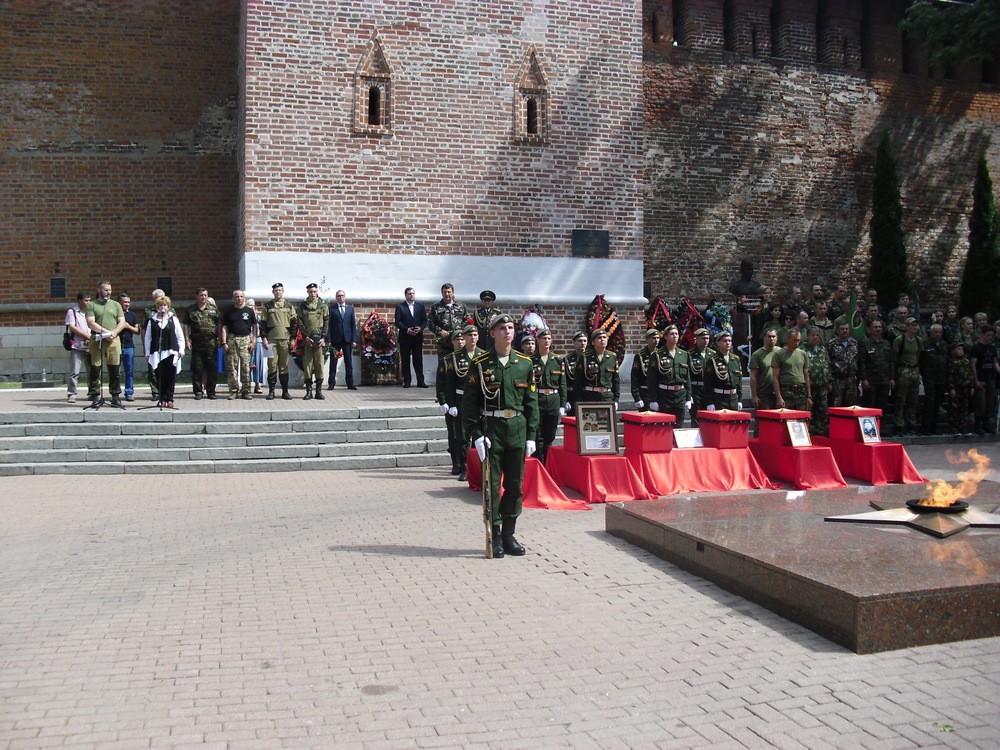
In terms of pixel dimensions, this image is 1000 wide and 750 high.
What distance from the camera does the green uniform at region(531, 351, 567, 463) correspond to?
10.0 m

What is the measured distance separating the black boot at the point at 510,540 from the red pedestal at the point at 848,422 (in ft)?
16.9

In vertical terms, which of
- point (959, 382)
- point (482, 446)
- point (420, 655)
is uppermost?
point (959, 382)

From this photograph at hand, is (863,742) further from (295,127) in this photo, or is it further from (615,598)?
(295,127)

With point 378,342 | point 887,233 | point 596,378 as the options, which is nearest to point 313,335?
point 378,342

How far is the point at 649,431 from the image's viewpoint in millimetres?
9195

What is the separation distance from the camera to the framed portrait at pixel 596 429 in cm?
902

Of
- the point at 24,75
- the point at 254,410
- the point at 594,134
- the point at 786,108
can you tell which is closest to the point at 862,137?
the point at 786,108

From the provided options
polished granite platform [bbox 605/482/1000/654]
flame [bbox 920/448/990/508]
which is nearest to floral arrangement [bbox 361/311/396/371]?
polished granite platform [bbox 605/482/1000/654]

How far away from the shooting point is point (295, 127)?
49.8ft

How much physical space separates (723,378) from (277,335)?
6.72m

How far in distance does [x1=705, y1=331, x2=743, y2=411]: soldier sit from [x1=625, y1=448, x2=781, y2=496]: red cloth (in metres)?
1.16

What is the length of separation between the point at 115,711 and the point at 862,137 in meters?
21.6

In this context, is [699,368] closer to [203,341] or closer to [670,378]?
[670,378]

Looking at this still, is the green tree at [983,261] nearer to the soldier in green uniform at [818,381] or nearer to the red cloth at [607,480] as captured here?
the soldier in green uniform at [818,381]
